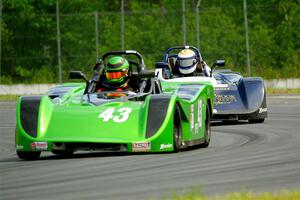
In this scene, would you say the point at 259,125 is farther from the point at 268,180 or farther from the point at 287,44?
the point at 287,44

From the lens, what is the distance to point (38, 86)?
42.1 m

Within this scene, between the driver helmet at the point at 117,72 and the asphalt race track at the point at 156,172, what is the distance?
55.5 inches

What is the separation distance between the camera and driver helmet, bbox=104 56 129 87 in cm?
1656

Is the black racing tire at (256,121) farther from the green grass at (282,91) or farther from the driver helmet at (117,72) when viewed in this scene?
the green grass at (282,91)

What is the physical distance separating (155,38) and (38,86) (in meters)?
4.55

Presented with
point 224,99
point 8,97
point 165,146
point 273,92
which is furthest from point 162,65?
point 8,97

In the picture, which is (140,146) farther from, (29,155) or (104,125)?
(29,155)

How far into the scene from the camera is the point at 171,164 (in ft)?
41.8

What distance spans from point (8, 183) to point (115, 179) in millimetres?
1041

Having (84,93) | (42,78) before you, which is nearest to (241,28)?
(42,78)

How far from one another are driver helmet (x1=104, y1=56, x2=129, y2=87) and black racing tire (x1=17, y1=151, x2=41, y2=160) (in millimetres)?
2331

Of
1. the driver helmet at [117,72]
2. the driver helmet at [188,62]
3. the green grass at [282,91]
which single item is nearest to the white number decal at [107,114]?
the driver helmet at [117,72]

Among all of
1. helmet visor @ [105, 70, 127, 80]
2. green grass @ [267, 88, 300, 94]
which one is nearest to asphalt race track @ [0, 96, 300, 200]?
helmet visor @ [105, 70, 127, 80]

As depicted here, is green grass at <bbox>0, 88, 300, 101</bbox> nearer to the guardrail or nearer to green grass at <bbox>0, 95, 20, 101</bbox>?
green grass at <bbox>0, 95, 20, 101</bbox>
